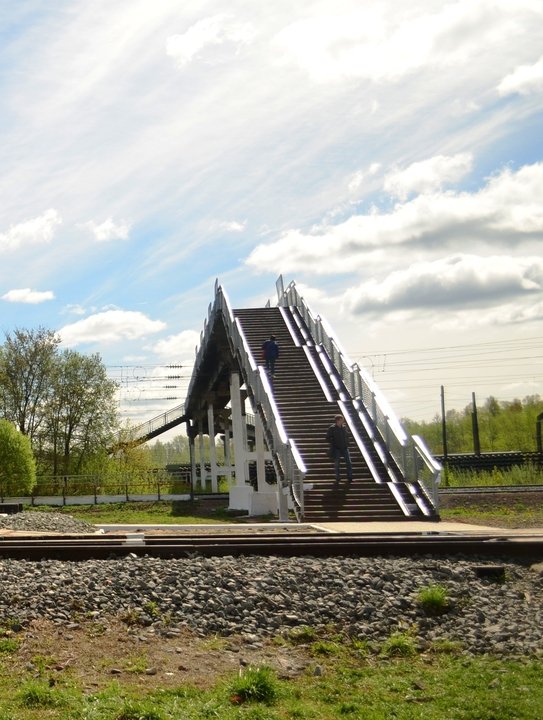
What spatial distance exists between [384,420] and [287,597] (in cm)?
1282

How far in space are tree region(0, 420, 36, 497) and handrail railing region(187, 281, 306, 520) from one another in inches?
532

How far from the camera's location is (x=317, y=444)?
21.0m

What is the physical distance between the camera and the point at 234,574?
8.43 m

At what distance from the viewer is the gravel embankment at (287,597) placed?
288 inches

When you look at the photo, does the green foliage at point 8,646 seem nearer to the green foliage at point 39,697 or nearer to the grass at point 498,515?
the green foliage at point 39,697

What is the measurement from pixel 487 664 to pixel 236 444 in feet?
77.7

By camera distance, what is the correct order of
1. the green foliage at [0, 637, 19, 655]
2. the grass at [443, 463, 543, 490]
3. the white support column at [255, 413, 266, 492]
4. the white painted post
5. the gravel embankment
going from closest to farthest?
the green foliage at [0, 637, 19, 655], the gravel embankment, the white support column at [255, 413, 266, 492], the white painted post, the grass at [443, 463, 543, 490]

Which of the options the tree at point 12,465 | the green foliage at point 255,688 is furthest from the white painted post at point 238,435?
the green foliage at point 255,688

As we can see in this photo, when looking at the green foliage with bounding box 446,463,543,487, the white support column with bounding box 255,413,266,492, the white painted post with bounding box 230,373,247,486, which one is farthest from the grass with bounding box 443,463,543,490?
the white support column with bounding box 255,413,266,492

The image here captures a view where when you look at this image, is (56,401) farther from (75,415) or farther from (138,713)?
(138,713)

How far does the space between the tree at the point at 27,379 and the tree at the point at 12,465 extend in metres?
17.2

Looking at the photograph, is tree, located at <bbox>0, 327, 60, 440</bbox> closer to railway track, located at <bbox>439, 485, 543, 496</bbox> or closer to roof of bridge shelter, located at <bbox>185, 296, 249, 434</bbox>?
roof of bridge shelter, located at <bbox>185, 296, 249, 434</bbox>

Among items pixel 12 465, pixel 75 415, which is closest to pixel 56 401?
pixel 75 415

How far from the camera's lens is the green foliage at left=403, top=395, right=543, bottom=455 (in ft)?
235
